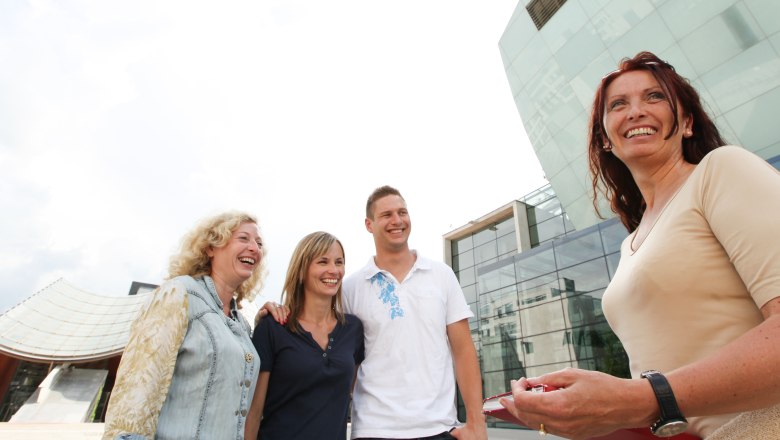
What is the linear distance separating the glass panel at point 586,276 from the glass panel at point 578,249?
230 mm

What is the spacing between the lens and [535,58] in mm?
15141

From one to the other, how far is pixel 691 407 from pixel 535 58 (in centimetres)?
1634

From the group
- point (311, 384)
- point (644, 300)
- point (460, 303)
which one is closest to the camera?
point (644, 300)

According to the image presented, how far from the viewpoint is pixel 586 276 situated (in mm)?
14516

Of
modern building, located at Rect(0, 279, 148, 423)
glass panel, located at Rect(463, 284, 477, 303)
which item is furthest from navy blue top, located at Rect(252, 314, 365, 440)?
modern building, located at Rect(0, 279, 148, 423)

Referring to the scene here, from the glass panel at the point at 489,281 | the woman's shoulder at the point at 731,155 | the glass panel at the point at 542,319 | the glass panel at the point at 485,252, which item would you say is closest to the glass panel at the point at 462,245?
the glass panel at the point at 485,252

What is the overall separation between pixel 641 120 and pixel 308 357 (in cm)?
240

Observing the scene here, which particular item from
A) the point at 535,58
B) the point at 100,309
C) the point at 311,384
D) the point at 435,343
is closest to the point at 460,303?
the point at 435,343

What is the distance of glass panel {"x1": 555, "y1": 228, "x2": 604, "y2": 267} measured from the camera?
14.3m

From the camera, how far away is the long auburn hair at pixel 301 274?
3.28m

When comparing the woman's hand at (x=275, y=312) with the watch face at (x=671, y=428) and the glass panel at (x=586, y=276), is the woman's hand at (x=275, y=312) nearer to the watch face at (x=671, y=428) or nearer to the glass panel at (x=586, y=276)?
the watch face at (x=671, y=428)

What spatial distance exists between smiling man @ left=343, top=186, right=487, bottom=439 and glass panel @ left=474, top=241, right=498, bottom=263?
2351 cm

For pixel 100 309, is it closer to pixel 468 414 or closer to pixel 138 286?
pixel 138 286

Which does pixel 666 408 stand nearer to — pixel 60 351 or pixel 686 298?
pixel 686 298
